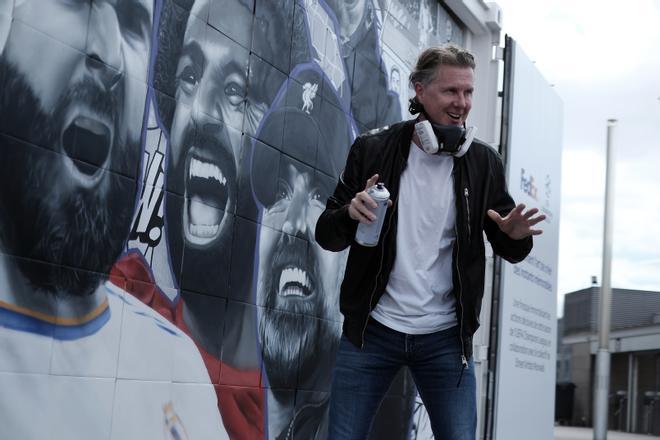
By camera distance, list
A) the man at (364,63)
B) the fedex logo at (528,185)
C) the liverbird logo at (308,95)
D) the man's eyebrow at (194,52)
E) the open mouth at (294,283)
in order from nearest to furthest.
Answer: the man's eyebrow at (194,52) → the open mouth at (294,283) → the liverbird logo at (308,95) → the man at (364,63) → the fedex logo at (528,185)

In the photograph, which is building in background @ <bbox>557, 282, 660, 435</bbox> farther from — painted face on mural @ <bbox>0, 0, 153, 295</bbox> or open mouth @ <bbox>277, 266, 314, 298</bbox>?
painted face on mural @ <bbox>0, 0, 153, 295</bbox>

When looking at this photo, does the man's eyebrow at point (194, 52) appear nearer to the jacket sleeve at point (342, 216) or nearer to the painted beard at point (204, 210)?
the painted beard at point (204, 210)

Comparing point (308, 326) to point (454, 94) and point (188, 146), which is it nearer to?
point (188, 146)

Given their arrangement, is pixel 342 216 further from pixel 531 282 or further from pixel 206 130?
pixel 531 282

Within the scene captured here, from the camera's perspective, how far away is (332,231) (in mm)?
2877

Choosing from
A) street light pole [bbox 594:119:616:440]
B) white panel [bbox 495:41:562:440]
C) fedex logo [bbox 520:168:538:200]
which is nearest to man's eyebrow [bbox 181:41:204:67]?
white panel [bbox 495:41:562:440]

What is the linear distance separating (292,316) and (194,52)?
1.28 metres

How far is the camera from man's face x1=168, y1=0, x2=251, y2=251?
3.23m

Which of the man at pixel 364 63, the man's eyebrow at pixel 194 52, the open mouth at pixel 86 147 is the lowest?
the open mouth at pixel 86 147

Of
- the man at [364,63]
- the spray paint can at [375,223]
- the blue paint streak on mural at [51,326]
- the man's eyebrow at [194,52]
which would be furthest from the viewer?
the man at [364,63]

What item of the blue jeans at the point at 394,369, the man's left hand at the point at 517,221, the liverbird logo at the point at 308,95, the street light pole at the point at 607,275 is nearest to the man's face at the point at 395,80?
the liverbird logo at the point at 308,95

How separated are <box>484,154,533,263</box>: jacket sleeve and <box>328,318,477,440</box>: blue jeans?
0.33 m

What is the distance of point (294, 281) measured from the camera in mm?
4043

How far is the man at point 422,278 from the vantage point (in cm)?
290
